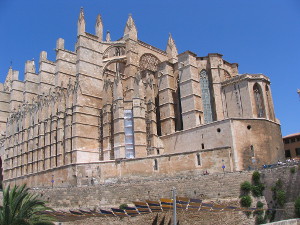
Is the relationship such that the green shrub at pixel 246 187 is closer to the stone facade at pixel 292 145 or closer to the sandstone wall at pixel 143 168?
the sandstone wall at pixel 143 168

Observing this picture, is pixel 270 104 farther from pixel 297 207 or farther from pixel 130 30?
pixel 130 30

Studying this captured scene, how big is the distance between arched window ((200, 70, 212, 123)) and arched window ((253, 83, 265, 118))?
16.3 feet

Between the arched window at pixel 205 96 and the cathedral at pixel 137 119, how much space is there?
0.32ft

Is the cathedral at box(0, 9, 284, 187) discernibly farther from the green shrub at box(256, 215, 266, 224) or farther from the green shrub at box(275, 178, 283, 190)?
the green shrub at box(256, 215, 266, 224)

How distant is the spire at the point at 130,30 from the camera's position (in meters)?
41.0

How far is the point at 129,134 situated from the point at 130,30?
13675mm

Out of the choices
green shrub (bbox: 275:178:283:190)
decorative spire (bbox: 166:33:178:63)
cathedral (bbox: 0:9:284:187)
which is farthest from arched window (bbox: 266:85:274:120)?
decorative spire (bbox: 166:33:178:63)

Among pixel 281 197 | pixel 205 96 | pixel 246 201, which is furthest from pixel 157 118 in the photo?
pixel 281 197

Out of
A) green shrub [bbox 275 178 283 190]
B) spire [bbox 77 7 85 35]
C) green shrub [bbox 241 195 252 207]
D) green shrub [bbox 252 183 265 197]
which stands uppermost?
spire [bbox 77 7 85 35]

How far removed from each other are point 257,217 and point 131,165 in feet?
41.4

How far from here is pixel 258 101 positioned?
3203 centimetres

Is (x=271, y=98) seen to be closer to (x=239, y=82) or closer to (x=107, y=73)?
(x=239, y=82)

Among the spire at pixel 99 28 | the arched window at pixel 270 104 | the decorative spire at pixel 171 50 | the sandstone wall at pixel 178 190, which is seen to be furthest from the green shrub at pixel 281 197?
the spire at pixel 99 28

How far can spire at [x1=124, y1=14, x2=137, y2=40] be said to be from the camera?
135ft
